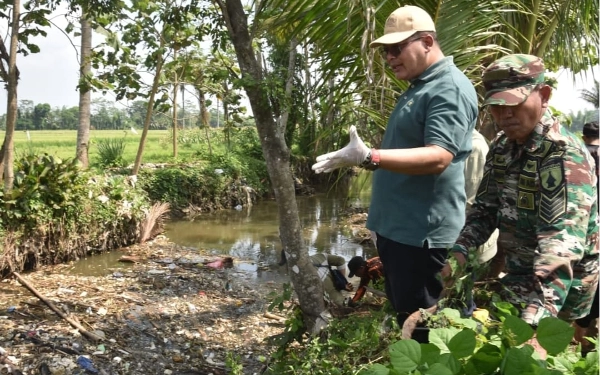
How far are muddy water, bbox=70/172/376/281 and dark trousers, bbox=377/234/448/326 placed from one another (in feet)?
18.5

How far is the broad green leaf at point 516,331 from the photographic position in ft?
4.28

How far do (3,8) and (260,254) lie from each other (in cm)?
536

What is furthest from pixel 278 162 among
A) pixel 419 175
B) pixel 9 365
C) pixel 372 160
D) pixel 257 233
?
pixel 257 233

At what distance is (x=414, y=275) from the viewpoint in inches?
91.1

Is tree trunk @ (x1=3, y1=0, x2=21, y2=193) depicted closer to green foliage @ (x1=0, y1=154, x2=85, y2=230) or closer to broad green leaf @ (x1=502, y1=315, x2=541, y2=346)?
green foliage @ (x1=0, y1=154, x2=85, y2=230)

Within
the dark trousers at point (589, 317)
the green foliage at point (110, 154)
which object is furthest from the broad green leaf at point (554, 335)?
the green foliage at point (110, 154)

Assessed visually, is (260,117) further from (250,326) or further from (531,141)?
(250,326)

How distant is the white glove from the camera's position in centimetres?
201

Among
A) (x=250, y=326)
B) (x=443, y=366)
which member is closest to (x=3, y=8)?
(x=250, y=326)

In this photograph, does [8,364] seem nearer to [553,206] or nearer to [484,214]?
[484,214]

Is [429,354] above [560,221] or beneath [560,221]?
beneath

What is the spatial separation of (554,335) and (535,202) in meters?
0.64

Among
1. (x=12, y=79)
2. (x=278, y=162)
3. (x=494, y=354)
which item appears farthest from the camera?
(x=12, y=79)

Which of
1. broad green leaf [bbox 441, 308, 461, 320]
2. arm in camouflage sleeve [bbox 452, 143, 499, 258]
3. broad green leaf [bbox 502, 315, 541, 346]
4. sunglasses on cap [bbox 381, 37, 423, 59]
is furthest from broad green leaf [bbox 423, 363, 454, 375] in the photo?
sunglasses on cap [bbox 381, 37, 423, 59]
